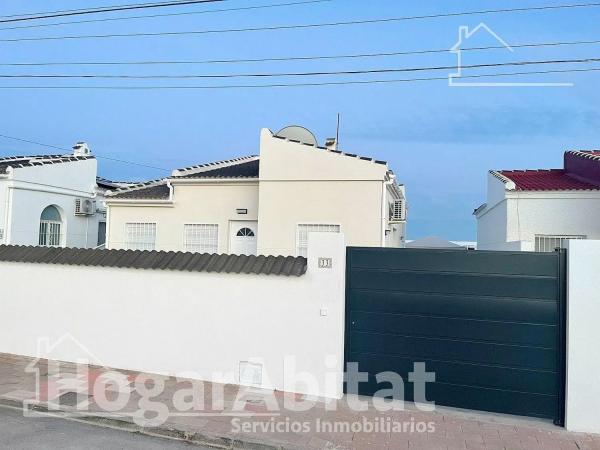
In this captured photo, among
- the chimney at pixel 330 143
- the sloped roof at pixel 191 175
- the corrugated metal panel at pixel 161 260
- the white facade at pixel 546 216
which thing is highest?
the chimney at pixel 330 143

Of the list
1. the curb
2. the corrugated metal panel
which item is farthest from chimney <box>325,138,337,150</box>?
the curb

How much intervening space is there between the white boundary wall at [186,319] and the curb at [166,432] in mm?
1637

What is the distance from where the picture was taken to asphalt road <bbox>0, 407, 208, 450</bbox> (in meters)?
4.55

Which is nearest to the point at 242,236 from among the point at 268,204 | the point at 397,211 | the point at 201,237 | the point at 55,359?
the point at 201,237

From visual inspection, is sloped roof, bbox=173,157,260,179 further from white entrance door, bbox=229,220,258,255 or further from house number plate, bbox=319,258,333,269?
house number plate, bbox=319,258,333,269

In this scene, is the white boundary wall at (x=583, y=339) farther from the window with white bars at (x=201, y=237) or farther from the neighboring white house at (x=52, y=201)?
the neighboring white house at (x=52, y=201)

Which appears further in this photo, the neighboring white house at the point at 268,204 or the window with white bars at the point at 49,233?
the window with white bars at the point at 49,233

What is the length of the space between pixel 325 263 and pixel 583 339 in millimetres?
3150

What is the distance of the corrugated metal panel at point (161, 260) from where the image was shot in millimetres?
6438

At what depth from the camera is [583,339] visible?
5254 millimetres

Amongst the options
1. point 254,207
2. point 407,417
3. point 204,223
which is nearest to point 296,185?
point 254,207

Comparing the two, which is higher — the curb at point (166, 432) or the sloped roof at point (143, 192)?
the sloped roof at point (143, 192)

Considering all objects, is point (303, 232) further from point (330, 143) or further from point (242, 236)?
point (330, 143)

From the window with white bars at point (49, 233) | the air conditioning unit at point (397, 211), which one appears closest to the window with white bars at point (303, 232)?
the air conditioning unit at point (397, 211)
